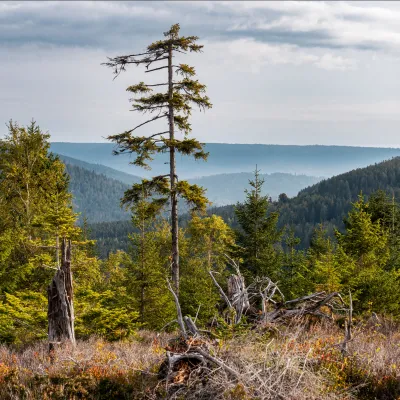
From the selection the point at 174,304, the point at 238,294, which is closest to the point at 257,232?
the point at 174,304

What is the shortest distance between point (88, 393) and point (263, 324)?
3.03 m

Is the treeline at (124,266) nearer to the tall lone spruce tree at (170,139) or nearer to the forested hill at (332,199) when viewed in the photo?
the tall lone spruce tree at (170,139)

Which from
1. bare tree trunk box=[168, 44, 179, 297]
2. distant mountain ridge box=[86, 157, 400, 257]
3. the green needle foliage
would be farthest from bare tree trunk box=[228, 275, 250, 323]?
distant mountain ridge box=[86, 157, 400, 257]

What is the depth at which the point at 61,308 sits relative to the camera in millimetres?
8586

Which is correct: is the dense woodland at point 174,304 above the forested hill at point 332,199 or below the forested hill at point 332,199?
below

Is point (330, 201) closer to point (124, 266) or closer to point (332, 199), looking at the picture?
point (332, 199)

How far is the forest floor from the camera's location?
5.03 metres

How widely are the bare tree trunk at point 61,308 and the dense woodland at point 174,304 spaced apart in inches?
0.9

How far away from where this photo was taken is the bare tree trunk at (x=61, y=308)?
8.55m

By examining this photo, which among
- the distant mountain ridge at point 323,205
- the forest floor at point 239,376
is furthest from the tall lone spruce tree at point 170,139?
the distant mountain ridge at point 323,205

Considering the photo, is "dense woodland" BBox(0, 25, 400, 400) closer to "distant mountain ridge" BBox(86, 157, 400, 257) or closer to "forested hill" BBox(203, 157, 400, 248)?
"distant mountain ridge" BBox(86, 157, 400, 257)

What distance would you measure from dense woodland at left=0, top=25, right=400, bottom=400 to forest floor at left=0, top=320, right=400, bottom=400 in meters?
0.03

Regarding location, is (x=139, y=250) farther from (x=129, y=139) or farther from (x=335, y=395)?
(x=335, y=395)

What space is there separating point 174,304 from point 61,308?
27.9ft
